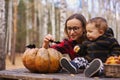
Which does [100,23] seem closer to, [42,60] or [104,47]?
[104,47]

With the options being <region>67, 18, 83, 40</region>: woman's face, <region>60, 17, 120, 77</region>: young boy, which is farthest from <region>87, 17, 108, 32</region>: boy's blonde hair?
<region>67, 18, 83, 40</region>: woman's face

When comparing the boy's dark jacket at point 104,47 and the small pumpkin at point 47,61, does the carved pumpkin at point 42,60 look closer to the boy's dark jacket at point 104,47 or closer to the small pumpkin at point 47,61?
the small pumpkin at point 47,61

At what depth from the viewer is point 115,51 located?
306cm

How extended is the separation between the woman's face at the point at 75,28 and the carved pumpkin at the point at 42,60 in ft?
1.78

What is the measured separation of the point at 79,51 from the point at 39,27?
35.7 metres

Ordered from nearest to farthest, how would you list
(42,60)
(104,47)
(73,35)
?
1. (42,60)
2. (104,47)
3. (73,35)

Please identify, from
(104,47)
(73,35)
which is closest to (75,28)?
(73,35)

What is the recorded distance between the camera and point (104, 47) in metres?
3.13

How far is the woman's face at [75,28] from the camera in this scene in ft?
11.7

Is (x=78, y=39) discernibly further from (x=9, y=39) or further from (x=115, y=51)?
(x=9, y=39)

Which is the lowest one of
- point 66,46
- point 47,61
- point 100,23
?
point 47,61

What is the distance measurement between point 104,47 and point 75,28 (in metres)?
0.56

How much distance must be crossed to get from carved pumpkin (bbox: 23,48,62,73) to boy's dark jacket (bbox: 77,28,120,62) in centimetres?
36

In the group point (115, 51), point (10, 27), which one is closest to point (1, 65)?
point (115, 51)
